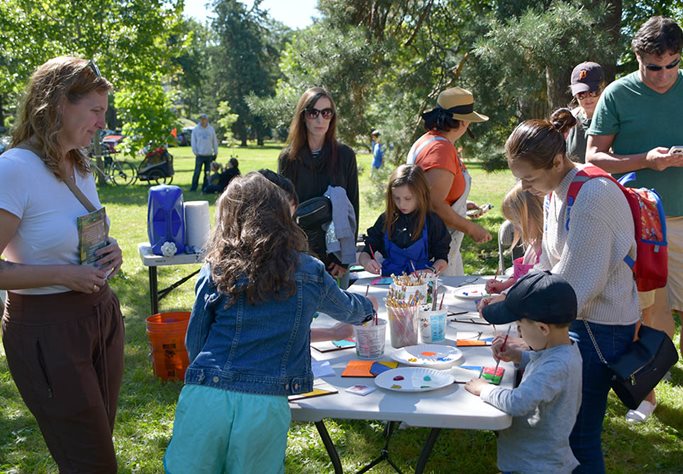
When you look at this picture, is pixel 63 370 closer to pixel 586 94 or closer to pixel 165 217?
pixel 165 217

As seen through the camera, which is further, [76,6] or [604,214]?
[76,6]

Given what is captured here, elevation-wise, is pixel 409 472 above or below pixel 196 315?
below

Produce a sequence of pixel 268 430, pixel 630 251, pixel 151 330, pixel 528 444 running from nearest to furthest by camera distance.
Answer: pixel 268 430, pixel 528 444, pixel 630 251, pixel 151 330

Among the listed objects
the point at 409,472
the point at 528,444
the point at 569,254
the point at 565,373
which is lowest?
the point at 409,472

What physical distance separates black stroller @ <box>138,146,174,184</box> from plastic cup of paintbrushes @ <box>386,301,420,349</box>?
13855 mm

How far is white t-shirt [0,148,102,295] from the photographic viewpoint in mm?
1950

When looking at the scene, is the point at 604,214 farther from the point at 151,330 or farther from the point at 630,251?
the point at 151,330

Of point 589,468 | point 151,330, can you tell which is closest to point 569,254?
point 589,468

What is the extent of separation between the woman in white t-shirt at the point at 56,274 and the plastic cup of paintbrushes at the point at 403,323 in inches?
40.9

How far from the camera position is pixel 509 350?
90.6 inches

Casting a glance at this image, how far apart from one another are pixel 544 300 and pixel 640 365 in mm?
514

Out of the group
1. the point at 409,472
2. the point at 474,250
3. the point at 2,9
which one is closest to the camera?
the point at 409,472

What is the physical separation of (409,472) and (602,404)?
108cm

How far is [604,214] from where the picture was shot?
217 centimetres
